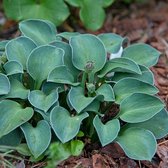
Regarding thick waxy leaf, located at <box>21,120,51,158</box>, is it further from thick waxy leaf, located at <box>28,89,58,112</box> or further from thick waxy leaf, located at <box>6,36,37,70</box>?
thick waxy leaf, located at <box>6,36,37,70</box>

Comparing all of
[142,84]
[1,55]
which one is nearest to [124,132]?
[142,84]

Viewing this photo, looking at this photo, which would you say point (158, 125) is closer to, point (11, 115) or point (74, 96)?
point (74, 96)

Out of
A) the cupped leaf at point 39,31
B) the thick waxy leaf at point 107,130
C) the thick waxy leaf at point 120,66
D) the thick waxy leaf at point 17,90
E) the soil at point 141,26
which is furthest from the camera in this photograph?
the soil at point 141,26

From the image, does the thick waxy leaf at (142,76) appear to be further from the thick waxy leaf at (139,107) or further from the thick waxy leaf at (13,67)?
A: the thick waxy leaf at (13,67)

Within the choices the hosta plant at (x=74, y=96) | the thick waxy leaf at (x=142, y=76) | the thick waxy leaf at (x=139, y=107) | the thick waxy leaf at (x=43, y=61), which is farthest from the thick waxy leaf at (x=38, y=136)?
the thick waxy leaf at (x=142, y=76)

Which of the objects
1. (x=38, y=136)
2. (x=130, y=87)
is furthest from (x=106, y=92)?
(x=38, y=136)

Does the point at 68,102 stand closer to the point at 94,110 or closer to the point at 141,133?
the point at 94,110
